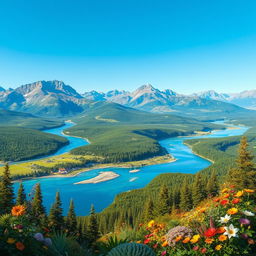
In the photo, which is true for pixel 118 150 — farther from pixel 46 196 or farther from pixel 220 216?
pixel 220 216

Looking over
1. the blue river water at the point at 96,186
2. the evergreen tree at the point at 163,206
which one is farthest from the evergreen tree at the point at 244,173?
the blue river water at the point at 96,186

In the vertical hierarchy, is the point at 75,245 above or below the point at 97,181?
above

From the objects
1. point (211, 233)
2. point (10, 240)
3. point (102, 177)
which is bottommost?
point (102, 177)

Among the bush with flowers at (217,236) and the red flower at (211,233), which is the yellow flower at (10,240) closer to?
the bush with flowers at (217,236)

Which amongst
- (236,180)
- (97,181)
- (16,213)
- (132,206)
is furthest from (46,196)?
(16,213)

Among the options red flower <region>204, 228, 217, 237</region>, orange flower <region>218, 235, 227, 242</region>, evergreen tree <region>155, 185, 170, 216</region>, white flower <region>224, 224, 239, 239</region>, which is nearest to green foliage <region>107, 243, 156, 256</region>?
red flower <region>204, 228, 217, 237</region>

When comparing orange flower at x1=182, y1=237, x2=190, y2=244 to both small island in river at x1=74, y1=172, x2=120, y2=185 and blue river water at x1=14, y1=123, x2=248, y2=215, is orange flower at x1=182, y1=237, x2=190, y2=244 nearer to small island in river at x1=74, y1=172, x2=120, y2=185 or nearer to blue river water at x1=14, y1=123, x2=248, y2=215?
blue river water at x1=14, y1=123, x2=248, y2=215

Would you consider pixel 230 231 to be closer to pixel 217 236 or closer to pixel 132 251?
pixel 217 236

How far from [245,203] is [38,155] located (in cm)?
18123

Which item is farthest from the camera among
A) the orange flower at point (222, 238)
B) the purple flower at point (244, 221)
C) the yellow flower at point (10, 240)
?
the purple flower at point (244, 221)

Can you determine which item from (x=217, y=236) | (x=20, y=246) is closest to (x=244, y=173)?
(x=217, y=236)

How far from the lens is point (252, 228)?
5875 millimetres

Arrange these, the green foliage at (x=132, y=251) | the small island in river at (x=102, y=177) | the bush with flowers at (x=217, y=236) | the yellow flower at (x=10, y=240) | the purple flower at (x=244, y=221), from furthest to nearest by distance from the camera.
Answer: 1. the small island in river at (x=102, y=177)
2. the purple flower at (x=244, y=221)
3. the bush with flowers at (x=217, y=236)
4. the green foliage at (x=132, y=251)
5. the yellow flower at (x=10, y=240)

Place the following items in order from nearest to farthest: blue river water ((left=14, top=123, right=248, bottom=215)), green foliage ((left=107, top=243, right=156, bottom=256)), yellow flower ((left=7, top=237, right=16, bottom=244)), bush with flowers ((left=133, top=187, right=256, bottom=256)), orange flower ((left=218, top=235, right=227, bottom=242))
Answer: yellow flower ((left=7, top=237, right=16, bottom=244)) < green foliage ((left=107, top=243, right=156, bottom=256)) < orange flower ((left=218, top=235, right=227, bottom=242)) < bush with flowers ((left=133, top=187, right=256, bottom=256)) < blue river water ((left=14, top=123, right=248, bottom=215))
